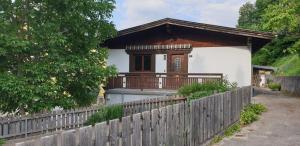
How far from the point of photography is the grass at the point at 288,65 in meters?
49.8

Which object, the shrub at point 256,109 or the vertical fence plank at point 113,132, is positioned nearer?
the vertical fence plank at point 113,132

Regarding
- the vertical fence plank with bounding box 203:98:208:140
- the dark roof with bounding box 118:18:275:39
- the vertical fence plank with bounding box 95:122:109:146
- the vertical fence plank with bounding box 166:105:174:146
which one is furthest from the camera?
the dark roof with bounding box 118:18:275:39

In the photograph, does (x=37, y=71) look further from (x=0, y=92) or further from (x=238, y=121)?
(x=238, y=121)

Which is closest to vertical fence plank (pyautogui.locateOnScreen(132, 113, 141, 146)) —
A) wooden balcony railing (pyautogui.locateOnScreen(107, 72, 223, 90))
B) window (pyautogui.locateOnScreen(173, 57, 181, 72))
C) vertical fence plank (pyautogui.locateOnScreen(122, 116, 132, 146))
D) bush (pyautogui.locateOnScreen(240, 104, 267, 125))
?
vertical fence plank (pyautogui.locateOnScreen(122, 116, 132, 146))

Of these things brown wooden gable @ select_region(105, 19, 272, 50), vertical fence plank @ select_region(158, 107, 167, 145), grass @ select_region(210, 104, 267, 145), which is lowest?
grass @ select_region(210, 104, 267, 145)

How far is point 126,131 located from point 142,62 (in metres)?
18.8

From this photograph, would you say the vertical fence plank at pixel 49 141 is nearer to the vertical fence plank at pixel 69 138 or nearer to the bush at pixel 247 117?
the vertical fence plank at pixel 69 138

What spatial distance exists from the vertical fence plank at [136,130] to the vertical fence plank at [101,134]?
0.92 m

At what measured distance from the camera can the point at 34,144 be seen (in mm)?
4109

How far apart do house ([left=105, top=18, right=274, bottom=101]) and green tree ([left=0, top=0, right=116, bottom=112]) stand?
351 inches

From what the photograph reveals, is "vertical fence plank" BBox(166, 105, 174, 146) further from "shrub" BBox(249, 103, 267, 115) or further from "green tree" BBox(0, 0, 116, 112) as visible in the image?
"shrub" BBox(249, 103, 267, 115)

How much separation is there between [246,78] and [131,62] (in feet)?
25.3

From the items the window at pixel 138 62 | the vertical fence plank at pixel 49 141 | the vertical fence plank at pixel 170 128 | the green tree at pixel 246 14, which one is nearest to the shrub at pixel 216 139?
the vertical fence plank at pixel 170 128

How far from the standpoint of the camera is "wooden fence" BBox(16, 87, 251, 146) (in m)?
4.96
